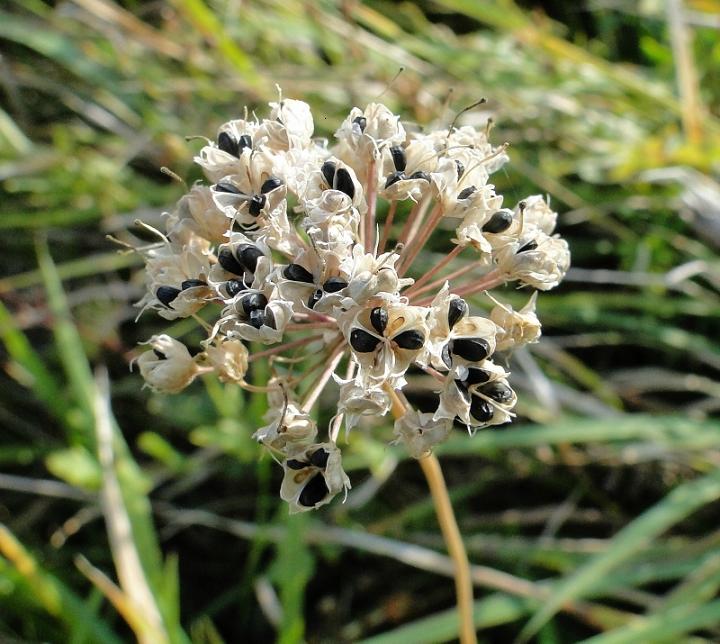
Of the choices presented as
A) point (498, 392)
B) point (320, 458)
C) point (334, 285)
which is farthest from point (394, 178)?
point (320, 458)

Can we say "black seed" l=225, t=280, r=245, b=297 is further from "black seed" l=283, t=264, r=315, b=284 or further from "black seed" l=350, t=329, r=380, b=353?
"black seed" l=350, t=329, r=380, b=353

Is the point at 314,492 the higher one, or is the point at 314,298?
the point at 314,298

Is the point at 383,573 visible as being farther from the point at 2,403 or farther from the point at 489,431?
the point at 2,403

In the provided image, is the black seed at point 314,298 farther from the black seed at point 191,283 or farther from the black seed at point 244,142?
the black seed at point 244,142

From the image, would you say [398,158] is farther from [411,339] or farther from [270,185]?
[411,339]

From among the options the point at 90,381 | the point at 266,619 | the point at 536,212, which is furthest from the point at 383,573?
the point at 536,212

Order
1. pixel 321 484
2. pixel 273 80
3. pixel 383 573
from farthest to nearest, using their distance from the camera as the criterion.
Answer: pixel 273 80, pixel 383 573, pixel 321 484
